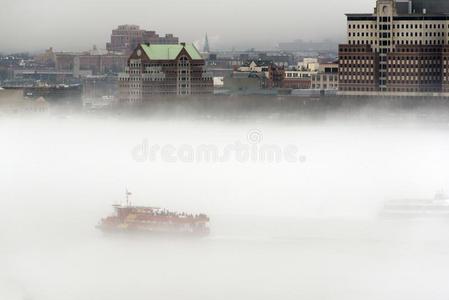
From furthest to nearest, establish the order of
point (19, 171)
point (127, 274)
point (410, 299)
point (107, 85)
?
Answer: point (107, 85), point (19, 171), point (127, 274), point (410, 299)

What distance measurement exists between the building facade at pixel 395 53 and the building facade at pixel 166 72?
2737 millimetres

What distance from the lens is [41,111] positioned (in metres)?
26.7

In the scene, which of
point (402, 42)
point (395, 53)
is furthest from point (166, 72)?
point (402, 42)

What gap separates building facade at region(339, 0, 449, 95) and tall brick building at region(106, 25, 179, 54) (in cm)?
340

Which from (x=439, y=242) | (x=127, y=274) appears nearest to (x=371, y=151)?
(x=439, y=242)

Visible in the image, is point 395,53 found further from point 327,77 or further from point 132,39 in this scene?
point 132,39

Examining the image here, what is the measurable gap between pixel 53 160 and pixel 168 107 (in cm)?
647

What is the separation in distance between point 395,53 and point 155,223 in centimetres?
1178

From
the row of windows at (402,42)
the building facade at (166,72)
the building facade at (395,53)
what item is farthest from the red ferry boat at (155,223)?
the building facade at (166,72)

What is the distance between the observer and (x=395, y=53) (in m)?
26.2

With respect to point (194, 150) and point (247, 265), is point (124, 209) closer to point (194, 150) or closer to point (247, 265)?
point (247, 265)

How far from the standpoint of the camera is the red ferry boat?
14672 millimetres

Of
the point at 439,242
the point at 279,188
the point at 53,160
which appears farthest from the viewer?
the point at 53,160

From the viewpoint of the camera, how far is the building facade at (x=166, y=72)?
2772 cm
